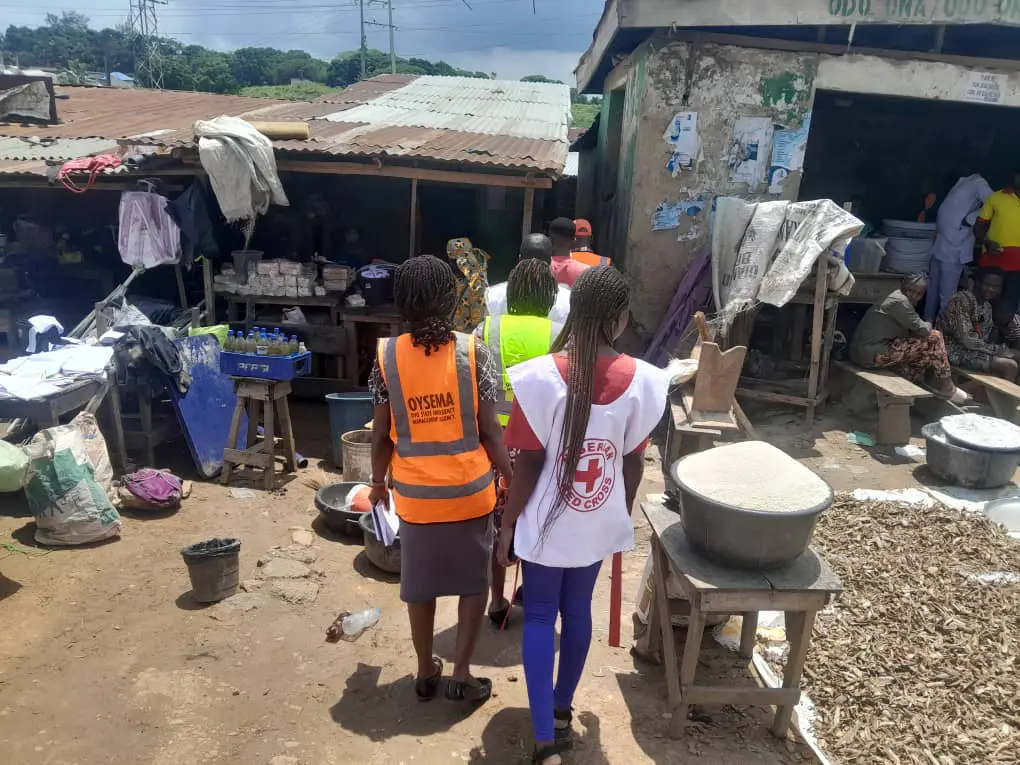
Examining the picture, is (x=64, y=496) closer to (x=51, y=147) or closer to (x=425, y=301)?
(x=425, y=301)

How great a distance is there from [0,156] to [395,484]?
7.44 metres

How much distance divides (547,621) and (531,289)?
1.50 metres

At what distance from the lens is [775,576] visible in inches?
109

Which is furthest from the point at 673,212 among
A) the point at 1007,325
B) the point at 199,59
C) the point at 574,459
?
the point at 199,59

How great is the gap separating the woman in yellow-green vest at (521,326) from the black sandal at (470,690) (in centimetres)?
71

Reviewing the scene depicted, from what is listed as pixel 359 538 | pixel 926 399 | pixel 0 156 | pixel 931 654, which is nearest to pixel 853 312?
pixel 926 399

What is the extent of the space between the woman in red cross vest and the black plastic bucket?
213cm

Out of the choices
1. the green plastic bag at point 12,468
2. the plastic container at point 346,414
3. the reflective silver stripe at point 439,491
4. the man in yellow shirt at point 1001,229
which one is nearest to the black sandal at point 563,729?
the reflective silver stripe at point 439,491

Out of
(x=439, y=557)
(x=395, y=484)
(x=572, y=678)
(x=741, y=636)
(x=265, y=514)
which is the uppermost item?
(x=395, y=484)

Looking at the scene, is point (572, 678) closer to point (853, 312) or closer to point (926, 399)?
point (926, 399)

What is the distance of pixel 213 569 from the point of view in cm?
402

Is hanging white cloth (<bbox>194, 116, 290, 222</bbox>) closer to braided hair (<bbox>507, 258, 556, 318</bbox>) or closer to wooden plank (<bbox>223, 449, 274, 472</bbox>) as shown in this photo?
wooden plank (<bbox>223, 449, 274, 472</bbox>)

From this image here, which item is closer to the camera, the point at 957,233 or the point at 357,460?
the point at 357,460

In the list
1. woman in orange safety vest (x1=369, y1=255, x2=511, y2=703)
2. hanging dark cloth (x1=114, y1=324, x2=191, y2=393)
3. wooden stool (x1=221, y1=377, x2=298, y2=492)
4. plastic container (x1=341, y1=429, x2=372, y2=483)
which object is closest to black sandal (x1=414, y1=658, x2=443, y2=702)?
woman in orange safety vest (x1=369, y1=255, x2=511, y2=703)
